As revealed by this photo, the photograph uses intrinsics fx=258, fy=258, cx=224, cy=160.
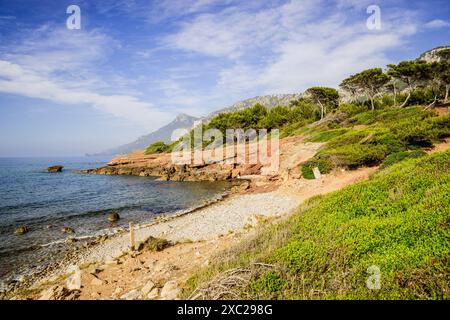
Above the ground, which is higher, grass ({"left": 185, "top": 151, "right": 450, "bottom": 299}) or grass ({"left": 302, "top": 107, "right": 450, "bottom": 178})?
grass ({"left": 302, "top": 107, "right": 450, "bottom": 178})

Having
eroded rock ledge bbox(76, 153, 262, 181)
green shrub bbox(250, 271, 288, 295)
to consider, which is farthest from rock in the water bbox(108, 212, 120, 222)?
eroded rock ledge bbox(76, 153, 262, 181)

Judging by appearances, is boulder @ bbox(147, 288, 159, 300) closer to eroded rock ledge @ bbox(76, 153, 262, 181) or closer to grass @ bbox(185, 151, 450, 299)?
grass @ bbox(185, 151, 450, 299)

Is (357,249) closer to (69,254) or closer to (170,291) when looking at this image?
(170,291)

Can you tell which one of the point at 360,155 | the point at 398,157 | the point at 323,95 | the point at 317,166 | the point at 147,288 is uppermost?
the point at 323,95

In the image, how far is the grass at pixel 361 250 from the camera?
199 inches

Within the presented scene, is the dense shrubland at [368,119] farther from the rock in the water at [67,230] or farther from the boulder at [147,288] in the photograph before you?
the rock in the water at [67,230]

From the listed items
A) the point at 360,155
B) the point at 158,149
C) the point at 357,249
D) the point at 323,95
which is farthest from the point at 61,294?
the point at 158,149

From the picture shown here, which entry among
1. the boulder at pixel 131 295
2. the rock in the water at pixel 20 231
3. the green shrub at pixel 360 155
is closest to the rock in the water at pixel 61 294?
the boulder at pixel 131 295

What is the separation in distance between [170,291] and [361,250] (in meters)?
5.29

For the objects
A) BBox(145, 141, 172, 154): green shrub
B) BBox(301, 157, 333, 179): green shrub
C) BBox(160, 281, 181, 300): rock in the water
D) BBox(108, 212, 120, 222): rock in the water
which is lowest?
BBox(108, 212, 120, 222): rock in the water

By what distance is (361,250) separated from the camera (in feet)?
21.2

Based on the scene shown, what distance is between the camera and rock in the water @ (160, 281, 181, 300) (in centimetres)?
705

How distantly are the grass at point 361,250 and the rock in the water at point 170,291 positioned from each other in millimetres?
Result: 389

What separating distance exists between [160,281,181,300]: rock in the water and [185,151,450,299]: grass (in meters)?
0.39
